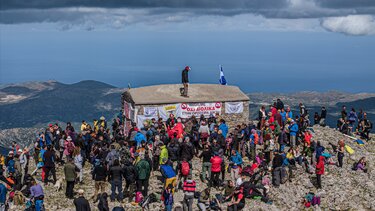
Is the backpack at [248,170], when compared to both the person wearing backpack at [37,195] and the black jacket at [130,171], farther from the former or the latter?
the person wearing backpack at [37,195]

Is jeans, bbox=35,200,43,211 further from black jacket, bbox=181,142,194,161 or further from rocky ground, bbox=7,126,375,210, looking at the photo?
black jacket, bbox=181,142,194,161

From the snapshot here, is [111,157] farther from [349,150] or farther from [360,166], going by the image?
[349,150]

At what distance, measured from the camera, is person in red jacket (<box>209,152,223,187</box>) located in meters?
24.9

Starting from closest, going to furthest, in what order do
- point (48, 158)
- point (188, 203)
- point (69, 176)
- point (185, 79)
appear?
point (188, 203) < point (69, 176) < point (48, 158) < point (185, 79)

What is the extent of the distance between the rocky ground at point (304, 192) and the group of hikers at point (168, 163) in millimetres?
366

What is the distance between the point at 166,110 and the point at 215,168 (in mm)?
12852

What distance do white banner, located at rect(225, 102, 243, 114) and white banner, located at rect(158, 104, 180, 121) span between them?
4.20m

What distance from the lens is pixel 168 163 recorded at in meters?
23.4

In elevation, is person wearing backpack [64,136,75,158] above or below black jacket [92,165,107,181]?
above

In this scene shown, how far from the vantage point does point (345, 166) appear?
31.8 meters

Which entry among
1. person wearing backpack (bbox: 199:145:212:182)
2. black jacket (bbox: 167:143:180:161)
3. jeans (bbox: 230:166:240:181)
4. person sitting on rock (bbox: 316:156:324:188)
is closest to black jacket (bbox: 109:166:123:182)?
black jacket (bbox: 167:143:180:161)

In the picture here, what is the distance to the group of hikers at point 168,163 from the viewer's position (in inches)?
892

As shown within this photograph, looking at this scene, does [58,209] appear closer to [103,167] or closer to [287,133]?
[103,167]

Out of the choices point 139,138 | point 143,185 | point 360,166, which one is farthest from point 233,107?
point 143,185
